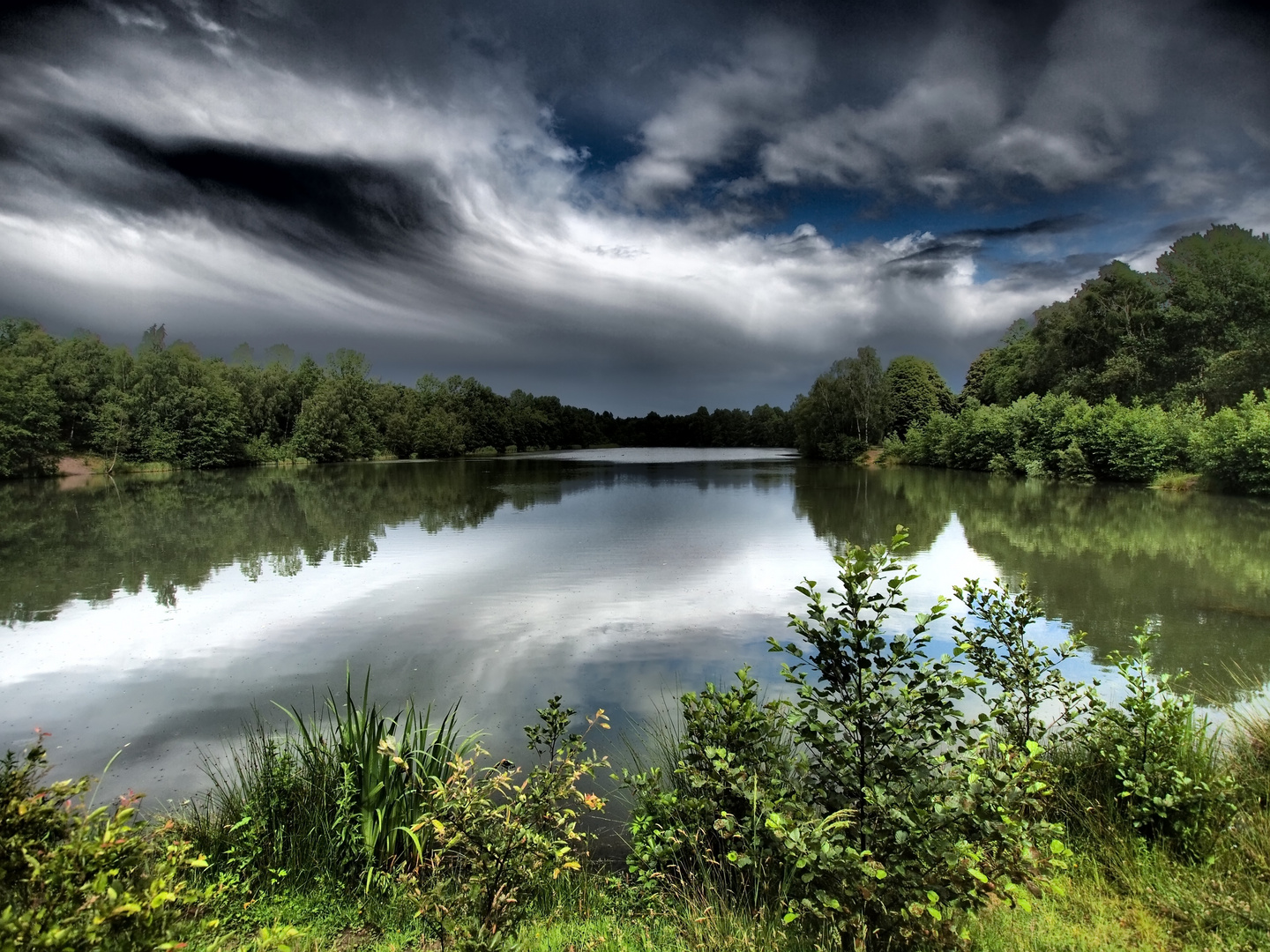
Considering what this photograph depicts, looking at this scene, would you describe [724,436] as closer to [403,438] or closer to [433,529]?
[403,438]

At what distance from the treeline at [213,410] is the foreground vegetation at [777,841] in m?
63.6

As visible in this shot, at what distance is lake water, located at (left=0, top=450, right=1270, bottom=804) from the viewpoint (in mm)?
7969

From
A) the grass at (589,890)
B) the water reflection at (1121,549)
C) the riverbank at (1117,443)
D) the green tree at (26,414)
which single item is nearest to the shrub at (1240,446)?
the riverbank at (1117,443)

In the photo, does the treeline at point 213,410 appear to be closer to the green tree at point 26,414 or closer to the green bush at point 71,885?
the green tree at point 26,414

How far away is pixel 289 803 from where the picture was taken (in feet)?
15.4

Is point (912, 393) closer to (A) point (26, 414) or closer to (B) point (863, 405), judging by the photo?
(B) point (863, 405)

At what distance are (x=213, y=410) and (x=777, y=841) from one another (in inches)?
3062

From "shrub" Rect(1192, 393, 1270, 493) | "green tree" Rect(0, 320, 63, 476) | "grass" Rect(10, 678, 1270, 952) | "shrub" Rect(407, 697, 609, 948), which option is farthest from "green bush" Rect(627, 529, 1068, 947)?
"green tree" Rect(0, 320, 63, 476)

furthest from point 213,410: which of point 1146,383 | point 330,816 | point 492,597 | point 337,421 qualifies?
point 1146,383

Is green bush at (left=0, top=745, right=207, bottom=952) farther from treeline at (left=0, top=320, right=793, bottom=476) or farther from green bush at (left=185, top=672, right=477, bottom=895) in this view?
treeline at (left=0, top=320, right=793, bottom=476)

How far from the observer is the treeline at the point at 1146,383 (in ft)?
106

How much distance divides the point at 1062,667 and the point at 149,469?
251 ft

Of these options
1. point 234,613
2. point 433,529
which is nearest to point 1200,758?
point 234,613

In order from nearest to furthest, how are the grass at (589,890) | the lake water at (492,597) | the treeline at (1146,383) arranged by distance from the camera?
1. the grass at (589,890)
2. the lake water at (492,597)
3. the treeline at (1146,383)
